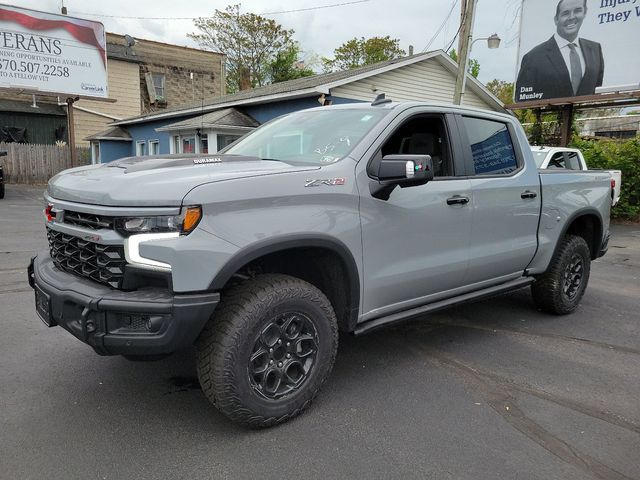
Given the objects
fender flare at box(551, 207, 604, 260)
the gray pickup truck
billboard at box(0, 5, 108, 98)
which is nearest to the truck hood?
the gray pickup truck

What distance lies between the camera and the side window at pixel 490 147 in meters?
4.16

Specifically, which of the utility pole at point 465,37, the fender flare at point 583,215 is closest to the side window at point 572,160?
the utility pole at point 465,37

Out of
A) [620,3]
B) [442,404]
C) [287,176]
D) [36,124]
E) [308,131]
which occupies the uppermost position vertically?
[620,3]

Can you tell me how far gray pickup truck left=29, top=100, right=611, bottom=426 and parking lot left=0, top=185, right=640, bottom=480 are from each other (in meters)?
0.33

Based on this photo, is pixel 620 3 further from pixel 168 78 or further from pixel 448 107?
pixel 168 78

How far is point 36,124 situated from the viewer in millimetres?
27234

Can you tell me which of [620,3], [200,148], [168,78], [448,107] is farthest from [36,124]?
[448,107]

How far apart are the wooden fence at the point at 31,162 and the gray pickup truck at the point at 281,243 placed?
2113 cm

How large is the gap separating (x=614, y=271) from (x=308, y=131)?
632cm

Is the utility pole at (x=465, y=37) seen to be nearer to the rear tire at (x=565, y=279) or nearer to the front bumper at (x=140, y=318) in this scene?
the rear tire at (x=565, y=279)

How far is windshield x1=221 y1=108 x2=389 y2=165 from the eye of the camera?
11.3 feet

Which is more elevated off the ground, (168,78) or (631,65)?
(168,78)

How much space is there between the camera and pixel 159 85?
1240 inches

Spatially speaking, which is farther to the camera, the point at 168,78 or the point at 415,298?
the point at 168,78
